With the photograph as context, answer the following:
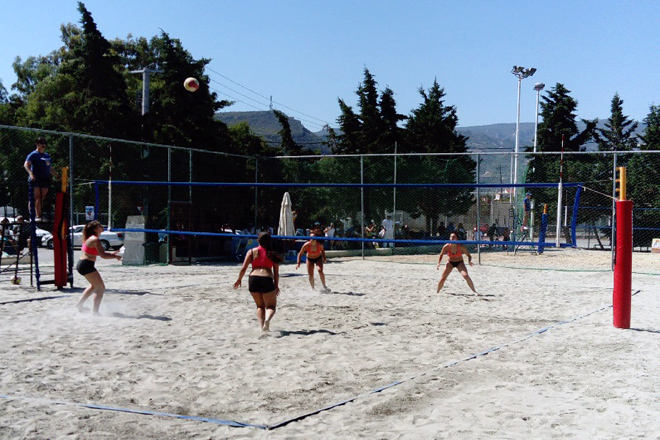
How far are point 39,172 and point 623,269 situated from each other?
8.71 meters

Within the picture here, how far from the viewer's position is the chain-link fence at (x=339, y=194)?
1641cm

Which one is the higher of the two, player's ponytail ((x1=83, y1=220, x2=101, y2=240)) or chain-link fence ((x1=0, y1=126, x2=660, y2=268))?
chain-link fence ((x1=0, y1=126, x2=660, y2=268))

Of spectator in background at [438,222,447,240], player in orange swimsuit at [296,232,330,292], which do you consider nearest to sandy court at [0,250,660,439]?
player in orange swimsuit at [296,232,330,292]

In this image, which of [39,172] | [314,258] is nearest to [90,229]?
[39,172]

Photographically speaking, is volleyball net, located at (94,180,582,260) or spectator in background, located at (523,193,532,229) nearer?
volleyball net, located at (94,180,582,260)

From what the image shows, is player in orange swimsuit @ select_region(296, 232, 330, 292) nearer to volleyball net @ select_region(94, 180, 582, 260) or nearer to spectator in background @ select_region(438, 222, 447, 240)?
volleyball net @ select_region(94, 180, 582, 260)

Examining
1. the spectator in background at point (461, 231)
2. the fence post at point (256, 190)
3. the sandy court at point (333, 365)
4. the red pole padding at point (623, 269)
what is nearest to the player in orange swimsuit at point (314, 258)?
the sandy court at point (333, 365)

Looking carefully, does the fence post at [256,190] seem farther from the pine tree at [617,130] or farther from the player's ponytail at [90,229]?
the pine tree at [617,130]

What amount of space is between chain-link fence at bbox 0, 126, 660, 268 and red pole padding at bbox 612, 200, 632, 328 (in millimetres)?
8028

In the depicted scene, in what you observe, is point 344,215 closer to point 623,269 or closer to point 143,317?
point 143,317

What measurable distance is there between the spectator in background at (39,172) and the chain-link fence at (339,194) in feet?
13.7

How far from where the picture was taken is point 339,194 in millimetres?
19500

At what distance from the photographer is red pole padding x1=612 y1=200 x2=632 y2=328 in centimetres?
780

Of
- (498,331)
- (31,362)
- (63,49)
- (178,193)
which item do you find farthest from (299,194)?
(63,49)
